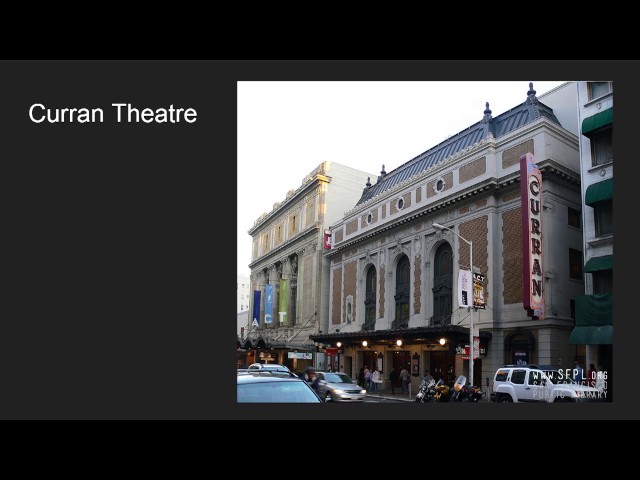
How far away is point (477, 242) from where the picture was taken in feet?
102

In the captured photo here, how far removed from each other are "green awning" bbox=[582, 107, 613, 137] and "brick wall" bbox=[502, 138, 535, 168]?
14.0ft

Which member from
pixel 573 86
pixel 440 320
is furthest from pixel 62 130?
pixel 573 86

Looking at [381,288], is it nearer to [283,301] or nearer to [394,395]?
[394,395]

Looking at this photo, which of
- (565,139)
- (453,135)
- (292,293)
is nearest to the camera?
(565,139)

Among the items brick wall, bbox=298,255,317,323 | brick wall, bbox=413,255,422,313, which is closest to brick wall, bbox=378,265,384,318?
brick wall, bbox=413,255,422,313

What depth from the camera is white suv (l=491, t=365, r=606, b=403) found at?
17.5 metres

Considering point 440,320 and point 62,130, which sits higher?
point 62,130

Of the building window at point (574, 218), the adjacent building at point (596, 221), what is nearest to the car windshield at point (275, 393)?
the adjacent building at point (596, 221)

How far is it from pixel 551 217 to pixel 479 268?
4.67m

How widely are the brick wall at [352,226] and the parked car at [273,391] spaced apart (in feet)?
115

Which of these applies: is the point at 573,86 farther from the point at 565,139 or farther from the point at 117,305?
the point at 117,305

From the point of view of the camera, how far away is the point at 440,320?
109 feet

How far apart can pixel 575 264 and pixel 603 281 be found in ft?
12.3
